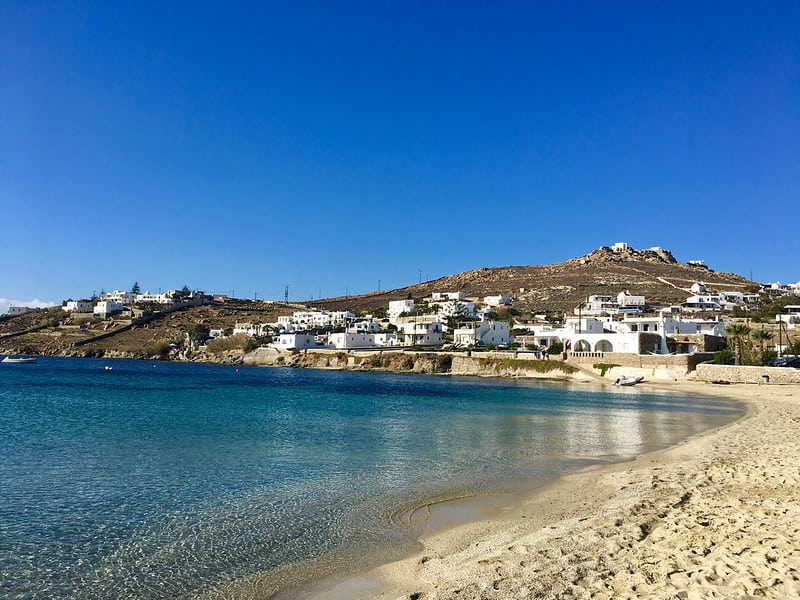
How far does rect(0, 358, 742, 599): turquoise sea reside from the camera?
9.83m

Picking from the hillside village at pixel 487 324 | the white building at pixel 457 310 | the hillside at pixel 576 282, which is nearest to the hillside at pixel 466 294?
the hillside at pixel 576 282

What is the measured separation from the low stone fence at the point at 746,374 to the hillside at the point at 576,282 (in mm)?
64643

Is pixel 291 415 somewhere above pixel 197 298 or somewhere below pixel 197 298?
below

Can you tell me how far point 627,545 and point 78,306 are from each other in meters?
182

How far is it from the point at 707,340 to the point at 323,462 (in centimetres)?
6501

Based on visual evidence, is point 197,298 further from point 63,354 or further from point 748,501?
point 748,501

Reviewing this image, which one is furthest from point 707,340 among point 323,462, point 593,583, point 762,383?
point 593,583

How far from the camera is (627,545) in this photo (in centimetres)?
927

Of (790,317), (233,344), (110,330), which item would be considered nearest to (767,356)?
(790,317)

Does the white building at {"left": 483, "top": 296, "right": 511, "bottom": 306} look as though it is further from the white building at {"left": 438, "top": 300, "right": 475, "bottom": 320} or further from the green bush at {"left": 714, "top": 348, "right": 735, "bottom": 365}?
the green bush at {"left": 714, "top": 348, "right": 735, "bottom": 365}

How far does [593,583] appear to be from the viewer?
7660 mm

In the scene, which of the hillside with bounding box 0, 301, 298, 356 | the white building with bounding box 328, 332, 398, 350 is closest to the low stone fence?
the white building with bounding box 328, 332, 398, 350

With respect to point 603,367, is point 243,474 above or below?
below

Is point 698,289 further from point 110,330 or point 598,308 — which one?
point 110,330
